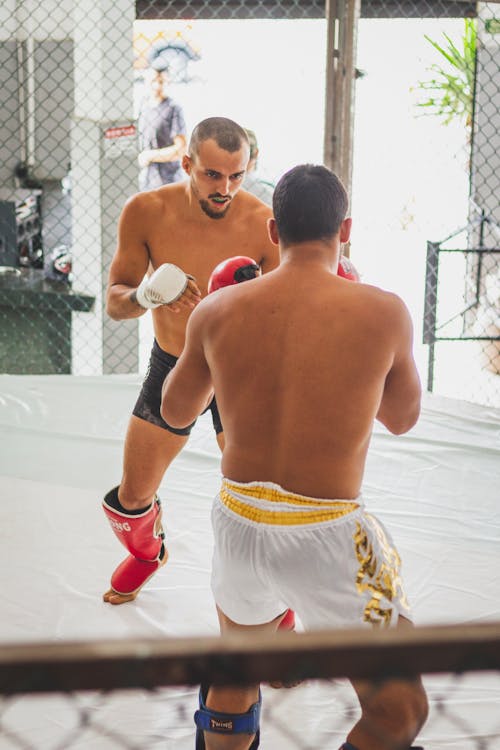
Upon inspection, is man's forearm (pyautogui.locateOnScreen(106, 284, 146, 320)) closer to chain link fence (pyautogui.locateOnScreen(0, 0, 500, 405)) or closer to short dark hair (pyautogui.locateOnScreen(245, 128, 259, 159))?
short dark hair (pyautogui.locateOnScreen(245, 128, 259, 159))

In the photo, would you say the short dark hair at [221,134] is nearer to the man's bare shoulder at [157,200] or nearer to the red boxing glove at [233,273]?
the man's bare shoulder at [157,200]

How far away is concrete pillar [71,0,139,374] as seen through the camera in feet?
13.7

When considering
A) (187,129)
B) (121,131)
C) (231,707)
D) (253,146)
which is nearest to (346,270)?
(231,707)

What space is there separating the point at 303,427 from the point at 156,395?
2.72 ft

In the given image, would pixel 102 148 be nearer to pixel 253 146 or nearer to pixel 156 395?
pixel 253 146

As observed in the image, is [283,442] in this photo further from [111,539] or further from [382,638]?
[111,539]

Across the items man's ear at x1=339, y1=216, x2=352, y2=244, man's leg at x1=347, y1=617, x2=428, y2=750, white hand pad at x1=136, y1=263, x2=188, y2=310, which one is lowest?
man's leg at x1=347, y1=617, x2=428, y2=750

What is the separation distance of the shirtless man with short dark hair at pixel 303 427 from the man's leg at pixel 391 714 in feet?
0.08

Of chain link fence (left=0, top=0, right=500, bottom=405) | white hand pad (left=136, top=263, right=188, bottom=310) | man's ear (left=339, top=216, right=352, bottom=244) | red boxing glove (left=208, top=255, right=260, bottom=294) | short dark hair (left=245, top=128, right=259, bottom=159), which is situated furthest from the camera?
chain link fence (left=0, top=0, right=500, bottom=405)

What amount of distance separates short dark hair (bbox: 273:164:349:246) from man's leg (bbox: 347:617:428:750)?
0.60 metres

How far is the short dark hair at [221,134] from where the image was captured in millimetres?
1701

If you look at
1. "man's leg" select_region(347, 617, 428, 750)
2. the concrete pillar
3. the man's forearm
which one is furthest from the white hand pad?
the concrete pillar

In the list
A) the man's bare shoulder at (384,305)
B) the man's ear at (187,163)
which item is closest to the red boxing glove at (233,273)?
the man's bare shoulder at (384,305)

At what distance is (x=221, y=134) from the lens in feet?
5.61
